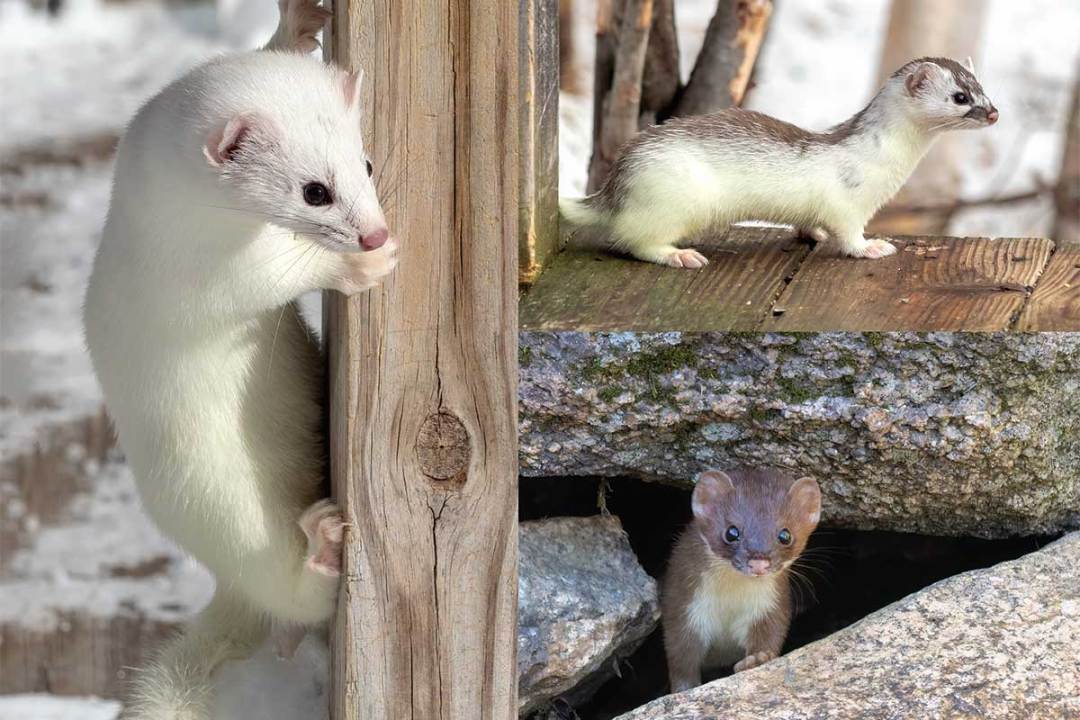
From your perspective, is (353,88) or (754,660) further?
(754,660)

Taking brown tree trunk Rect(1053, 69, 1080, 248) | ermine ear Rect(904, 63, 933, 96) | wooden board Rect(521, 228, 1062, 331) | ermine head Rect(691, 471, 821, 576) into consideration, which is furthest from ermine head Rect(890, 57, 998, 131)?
brown tree trunk Rect(1053, 69, 1080, 248)

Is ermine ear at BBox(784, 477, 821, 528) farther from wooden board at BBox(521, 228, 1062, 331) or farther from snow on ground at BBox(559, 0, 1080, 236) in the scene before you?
snow on ground at BBox(559, 0, 1080, 236)

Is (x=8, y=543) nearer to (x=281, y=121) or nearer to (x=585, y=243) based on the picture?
(x=585, y=243)

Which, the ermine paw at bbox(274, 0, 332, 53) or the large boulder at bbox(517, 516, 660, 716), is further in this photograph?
the large boulder at bbox(517, 516, 660, 716)

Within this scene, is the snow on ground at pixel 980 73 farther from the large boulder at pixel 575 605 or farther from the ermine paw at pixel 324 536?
the ermine paw at pixel 324 536

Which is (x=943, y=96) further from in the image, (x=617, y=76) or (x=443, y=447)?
(x=443, y=447)

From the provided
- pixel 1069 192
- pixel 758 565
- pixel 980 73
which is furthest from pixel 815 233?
pixel 980 73
